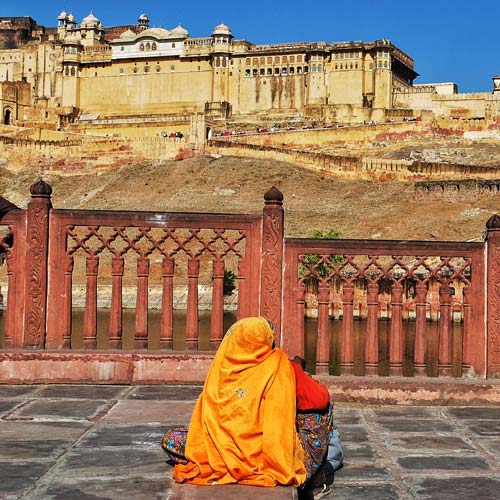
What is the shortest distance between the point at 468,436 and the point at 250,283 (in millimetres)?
2275

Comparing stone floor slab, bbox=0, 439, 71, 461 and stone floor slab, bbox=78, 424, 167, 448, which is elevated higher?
stone floor slab, bbox=78, 424, 167, 448

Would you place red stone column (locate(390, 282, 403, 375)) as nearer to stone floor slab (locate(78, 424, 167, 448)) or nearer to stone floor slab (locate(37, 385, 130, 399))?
stone floor slab (locate(37, 385, 130, 399))

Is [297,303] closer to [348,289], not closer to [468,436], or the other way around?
[348,289]

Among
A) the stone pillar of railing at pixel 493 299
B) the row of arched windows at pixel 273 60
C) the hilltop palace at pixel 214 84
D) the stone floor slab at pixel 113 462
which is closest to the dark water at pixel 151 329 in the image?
the stone pillar of railing at pixel 493 299

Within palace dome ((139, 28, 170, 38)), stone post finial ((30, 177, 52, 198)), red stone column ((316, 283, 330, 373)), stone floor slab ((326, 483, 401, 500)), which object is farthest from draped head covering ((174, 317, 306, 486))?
palace dome ((139, 28, 170, 38))

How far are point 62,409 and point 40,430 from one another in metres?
0.69

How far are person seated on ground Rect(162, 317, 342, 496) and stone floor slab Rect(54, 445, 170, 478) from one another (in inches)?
7.5

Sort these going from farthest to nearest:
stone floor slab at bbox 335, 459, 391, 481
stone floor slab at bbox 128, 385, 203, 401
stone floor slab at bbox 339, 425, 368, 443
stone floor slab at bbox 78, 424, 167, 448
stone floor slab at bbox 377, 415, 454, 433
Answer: stone floor slab at bbox 128, 385, 203, 401
stone floor slab at bbox 377, 415, 454, 433
stone floor slab at bbox 339, 425, 368, 443
stone floor slab at bbox 78, 424, 167, 448
stone floor slab at bbox 335, 459, 391, 481

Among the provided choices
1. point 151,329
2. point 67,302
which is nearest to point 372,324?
point 67,302

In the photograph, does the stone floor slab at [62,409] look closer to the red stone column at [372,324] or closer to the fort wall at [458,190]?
the red stone column at [372,324]

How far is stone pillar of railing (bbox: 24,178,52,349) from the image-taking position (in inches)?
290

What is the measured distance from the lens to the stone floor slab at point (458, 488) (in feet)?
14.3

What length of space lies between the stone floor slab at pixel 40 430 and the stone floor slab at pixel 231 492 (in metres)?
1.22

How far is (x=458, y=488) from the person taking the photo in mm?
4496
